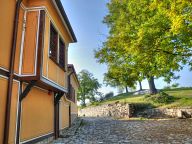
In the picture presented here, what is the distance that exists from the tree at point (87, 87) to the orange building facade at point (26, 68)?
49713mm

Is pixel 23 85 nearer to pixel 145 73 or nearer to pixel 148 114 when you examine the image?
pixel 145 73

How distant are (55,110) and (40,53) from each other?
438 centimetres

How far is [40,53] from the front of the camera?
7.41 metres

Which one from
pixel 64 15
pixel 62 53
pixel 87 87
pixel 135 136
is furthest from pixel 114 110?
pixel 87 87

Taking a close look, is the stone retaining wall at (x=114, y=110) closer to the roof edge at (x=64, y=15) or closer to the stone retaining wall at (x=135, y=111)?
the stone retaining wall at (x=135, y=111)

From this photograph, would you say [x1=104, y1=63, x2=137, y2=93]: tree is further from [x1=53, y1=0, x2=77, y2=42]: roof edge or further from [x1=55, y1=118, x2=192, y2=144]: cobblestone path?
[x1=53, y1=0, x2=77, y2=42]: roof edge

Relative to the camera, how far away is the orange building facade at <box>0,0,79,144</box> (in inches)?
248

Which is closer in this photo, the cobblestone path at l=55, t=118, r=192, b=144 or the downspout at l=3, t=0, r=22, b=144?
the downspout at l=3, t=0, r=22, b=144

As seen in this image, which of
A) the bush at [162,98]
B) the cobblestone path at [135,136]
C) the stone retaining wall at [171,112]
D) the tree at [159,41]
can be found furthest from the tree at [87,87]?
the cobblestone path at [135,136]

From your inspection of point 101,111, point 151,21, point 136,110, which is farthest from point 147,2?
point 101,111

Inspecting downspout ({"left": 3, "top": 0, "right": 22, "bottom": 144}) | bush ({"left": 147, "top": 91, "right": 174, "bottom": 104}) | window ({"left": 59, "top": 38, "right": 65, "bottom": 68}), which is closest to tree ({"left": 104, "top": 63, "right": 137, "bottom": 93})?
bush ({"left": 147, "top": 91, "right": 174, "bottom": 104})

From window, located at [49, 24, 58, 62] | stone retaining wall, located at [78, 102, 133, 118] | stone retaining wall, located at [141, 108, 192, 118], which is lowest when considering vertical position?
stone retaining wall, located at [141, 108, 192, 118]

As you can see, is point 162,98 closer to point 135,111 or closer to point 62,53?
point 135,111

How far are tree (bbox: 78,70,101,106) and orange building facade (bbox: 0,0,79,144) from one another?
49713mm
